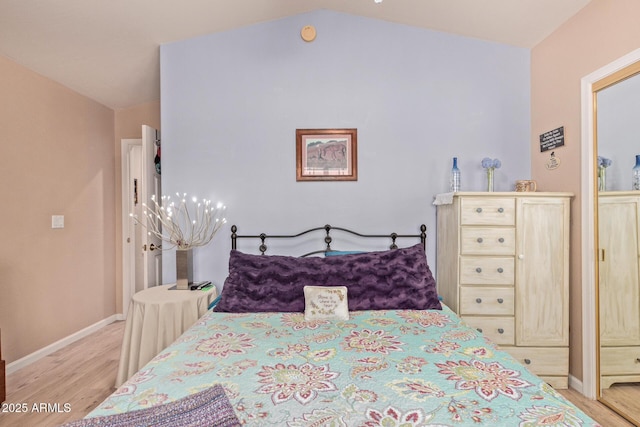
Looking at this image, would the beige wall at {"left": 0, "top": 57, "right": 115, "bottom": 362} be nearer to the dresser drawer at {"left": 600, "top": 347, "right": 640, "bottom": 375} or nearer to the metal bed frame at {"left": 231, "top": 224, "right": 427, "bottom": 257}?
the metal bed frame at {"left": 231, "top": 224, "right": 427, "bottom": 257}

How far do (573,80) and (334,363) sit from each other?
8.16 feet

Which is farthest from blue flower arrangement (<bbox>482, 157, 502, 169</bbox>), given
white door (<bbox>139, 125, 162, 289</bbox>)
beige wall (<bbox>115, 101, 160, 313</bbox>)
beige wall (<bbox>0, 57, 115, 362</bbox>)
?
beige wall (<bbox>0, 57, 115, 362</bbox>)

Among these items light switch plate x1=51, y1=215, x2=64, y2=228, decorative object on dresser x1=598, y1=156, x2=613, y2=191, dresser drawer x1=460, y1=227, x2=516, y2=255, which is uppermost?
decorative object on dresser x1=598, y1=156, x2=613, y2=191

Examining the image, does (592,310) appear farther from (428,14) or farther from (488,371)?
(428,14)

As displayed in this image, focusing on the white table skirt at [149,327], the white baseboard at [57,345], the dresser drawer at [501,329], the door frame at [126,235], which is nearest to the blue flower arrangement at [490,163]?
the dresser drawer at [501,329]

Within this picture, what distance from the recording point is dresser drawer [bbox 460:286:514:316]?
7.66ft

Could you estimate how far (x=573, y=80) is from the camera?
232 centimetres

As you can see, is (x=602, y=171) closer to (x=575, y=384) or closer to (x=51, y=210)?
(x=575, y=384)

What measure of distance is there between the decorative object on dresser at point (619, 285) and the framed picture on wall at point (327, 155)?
1709 mm

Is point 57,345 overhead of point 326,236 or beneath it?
beneath

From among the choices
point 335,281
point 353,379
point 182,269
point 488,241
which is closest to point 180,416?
point 353,379

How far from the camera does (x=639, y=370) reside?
1883 mm

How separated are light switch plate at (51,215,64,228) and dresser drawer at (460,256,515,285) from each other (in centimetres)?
344

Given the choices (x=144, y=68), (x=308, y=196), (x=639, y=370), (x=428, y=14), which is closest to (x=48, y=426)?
(x=308, y=196)
